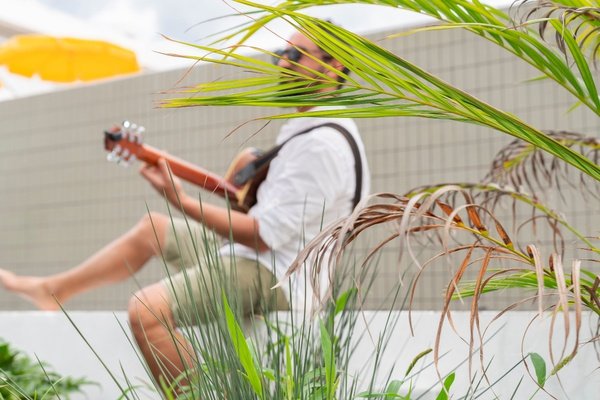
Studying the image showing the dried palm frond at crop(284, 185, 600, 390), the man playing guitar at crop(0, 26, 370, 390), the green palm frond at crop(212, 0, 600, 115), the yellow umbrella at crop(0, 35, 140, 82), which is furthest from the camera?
the yellow umbrella at crop(0, 35, 140, 82)

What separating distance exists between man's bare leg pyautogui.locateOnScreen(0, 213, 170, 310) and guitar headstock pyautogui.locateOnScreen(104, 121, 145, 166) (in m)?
0.15

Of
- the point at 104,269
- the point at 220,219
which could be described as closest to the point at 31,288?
the point at 104,269

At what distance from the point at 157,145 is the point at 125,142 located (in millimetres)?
2934

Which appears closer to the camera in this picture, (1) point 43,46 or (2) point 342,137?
(2) point 342,137

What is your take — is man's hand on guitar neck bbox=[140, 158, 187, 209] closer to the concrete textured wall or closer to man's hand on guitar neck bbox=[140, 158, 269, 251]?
man's hand on guitar neck bbox=[140, 158, 269, 251]

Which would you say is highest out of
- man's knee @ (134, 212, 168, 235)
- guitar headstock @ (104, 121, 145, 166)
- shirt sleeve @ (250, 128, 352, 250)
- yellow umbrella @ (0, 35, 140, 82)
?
yellow umbrella @ (0, 35, 140, 82)

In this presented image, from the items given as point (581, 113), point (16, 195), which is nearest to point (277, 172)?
point (581, 113)

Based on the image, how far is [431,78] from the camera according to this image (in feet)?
2.74

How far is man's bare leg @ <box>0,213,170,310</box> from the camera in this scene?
1993 millimetres

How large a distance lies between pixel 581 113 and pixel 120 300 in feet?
8.78

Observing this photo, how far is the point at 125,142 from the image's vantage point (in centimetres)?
204

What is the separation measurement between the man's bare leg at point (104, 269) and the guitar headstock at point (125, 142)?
0.15 m

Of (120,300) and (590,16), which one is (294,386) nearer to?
(590,16)

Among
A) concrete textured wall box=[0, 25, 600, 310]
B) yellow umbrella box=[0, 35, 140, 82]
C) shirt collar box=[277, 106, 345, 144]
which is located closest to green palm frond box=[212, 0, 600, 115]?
shirt collar box=[277, 106, 345, 144]
